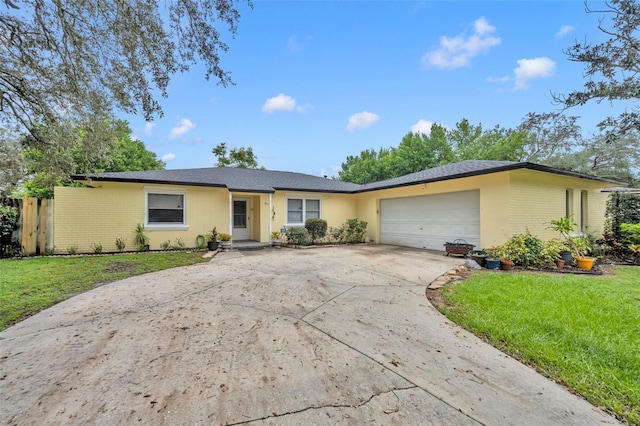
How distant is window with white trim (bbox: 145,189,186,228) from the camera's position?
34.9 ft

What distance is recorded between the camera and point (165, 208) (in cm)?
1088

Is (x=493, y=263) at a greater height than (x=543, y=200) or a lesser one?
lesser

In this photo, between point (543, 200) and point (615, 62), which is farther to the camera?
point (543, 200)

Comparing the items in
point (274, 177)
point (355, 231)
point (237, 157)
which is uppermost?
point (237, 157)

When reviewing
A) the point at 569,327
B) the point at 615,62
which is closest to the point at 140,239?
the point at 569,327

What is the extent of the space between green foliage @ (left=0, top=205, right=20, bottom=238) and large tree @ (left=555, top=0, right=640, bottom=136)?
17.9 metres

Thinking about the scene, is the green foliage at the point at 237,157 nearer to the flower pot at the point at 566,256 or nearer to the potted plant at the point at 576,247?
the potted plant at the point at 576,247

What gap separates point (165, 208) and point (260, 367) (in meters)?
10.2

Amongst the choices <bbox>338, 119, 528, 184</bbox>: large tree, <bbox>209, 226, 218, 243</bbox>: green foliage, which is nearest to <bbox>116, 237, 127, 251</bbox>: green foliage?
<bbox>209, 226, 218, 243</bbox>: green foliage

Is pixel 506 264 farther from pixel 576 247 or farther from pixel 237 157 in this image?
pixel 237 157

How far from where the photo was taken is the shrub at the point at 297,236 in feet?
→ 40.2

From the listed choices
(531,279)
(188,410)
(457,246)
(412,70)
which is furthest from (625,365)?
(412,70)

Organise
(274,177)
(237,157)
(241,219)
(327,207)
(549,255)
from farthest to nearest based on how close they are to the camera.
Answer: (237,157) < (274,177) < (327,207) < (241,219) < (549,255)

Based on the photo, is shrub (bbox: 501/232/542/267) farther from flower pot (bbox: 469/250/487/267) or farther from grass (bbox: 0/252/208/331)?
grass (bbox: 0/252/208/331)
